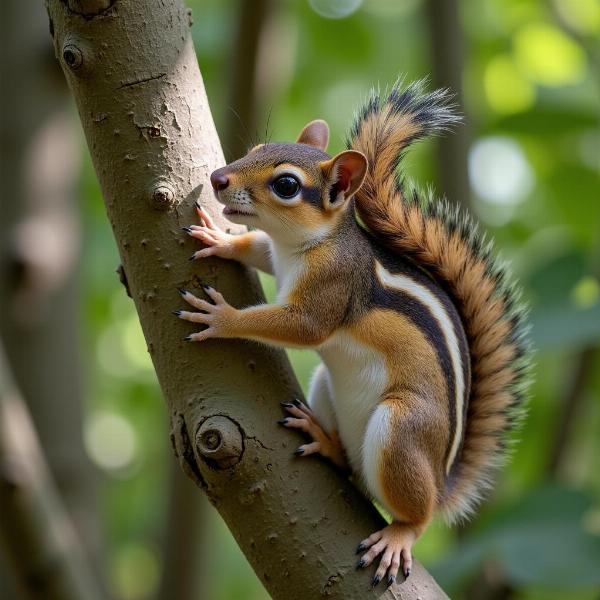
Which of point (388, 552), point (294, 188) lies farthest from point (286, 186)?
point (388, 552)

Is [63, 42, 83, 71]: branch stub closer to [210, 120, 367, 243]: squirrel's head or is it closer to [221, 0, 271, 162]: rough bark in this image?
[210, 120, 367, 243]: squirrel's head

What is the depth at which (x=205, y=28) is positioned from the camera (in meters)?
4.36

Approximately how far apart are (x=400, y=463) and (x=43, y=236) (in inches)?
84.2

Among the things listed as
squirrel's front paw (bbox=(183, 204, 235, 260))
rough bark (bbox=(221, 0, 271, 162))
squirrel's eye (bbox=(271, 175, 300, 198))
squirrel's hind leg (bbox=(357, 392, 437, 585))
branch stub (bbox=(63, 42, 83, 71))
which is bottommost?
squirrel's hind leg (bbox=(357, 392, 437, 585))

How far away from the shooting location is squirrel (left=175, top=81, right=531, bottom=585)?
2.07 m

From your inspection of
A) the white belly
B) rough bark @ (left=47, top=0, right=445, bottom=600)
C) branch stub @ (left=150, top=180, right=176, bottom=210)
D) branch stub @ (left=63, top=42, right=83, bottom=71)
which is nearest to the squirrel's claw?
rough bark @ (left=47, top=0, right=445, bottom=600)

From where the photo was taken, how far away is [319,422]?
77.5 inches

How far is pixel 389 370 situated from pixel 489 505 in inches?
65.3

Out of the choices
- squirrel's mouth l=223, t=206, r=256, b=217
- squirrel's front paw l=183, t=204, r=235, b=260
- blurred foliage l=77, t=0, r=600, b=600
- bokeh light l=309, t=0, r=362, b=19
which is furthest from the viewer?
bokeh light l=309, t=0, r=362, b=19

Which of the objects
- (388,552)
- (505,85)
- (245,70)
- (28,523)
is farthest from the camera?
(505,85)

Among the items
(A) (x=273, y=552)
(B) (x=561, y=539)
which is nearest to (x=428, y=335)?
(A) (x=273, y=552)

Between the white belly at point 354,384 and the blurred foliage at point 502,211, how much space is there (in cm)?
70

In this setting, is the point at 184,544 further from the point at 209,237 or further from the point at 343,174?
the point at 209,237

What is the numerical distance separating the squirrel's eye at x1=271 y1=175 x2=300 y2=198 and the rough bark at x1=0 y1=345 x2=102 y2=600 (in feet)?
4.03
